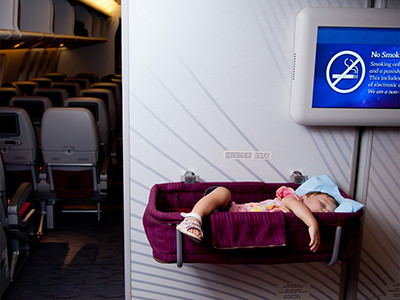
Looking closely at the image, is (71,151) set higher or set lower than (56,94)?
lower

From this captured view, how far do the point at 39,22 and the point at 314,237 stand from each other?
4.49 m

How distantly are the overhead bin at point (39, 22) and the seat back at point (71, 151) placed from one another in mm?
836

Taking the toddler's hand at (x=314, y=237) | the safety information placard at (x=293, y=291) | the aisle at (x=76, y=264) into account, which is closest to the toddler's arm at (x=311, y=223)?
the toddler's hand at (x=314, y=237)

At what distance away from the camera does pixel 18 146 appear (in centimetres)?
391

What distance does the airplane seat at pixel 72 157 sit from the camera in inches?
151

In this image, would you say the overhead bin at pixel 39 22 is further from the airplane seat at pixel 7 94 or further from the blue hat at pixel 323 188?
the blue hat at pixel 323 188

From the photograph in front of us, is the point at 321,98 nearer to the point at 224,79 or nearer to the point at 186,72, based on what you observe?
the point at 224,79

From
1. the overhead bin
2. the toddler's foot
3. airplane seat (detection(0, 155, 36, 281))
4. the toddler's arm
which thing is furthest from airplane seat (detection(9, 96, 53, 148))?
the toddler's arm

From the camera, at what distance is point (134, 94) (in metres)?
2.08

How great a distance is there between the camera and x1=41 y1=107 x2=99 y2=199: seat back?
3832 mm

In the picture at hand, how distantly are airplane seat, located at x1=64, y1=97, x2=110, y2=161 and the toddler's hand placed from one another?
350 centimetres

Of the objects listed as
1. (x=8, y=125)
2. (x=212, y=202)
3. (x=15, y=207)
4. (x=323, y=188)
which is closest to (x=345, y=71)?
(x=323, y=188)

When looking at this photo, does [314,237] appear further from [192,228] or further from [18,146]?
[18,146]

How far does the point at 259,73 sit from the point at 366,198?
91cm
